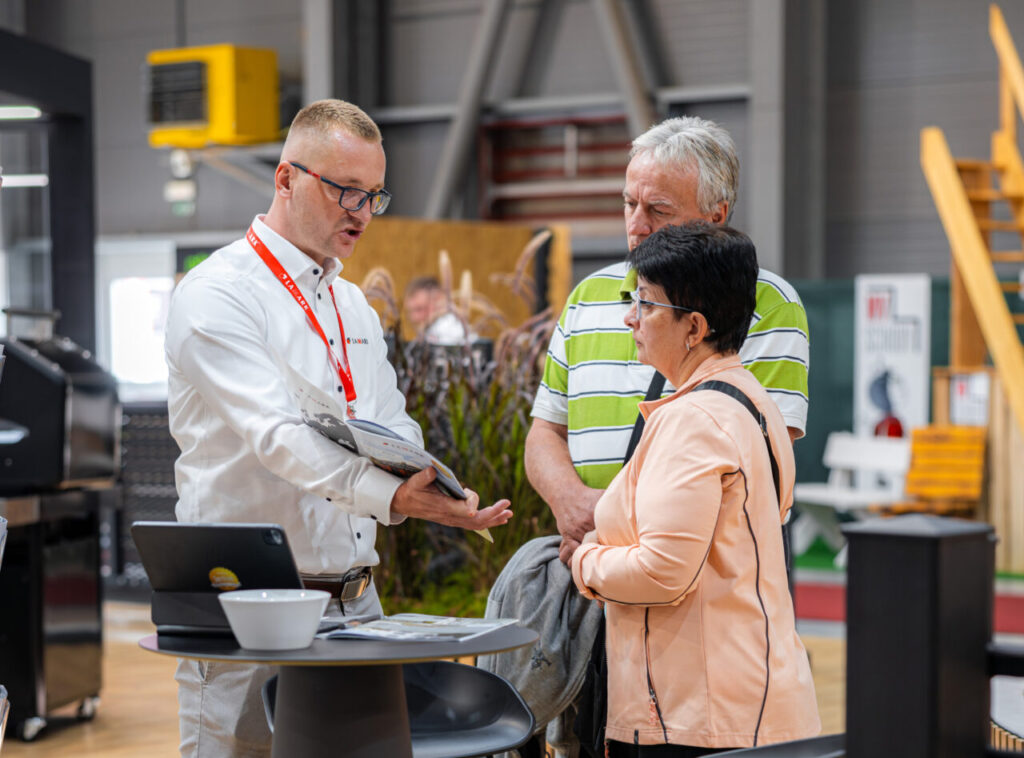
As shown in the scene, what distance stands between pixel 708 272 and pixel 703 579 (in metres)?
0.43

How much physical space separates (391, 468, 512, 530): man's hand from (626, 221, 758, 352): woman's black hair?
1.30 ft

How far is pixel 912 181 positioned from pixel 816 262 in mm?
890

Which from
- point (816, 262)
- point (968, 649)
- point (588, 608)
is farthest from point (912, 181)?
point (968, 649)

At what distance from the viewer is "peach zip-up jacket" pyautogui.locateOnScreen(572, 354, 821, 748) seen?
5.78 ft

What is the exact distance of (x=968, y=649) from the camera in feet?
3.94

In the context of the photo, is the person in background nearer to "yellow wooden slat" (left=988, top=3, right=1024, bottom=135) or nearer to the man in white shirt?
the man in white shirt

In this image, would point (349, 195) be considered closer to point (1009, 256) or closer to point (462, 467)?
point (462, 467)

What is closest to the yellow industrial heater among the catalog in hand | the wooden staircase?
the wooden staircase

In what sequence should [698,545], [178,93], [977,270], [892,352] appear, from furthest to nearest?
[178,93] < [892,352] < [977,270] < [698,545]

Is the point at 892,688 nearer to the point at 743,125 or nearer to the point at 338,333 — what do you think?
the point at 338,333

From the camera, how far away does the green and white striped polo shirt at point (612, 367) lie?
2207 millimetres

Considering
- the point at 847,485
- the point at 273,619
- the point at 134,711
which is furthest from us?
the point at 847,485

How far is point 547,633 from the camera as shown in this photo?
7.38 feet

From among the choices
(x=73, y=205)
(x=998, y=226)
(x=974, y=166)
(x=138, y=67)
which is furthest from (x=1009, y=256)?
(x=138, y=67)
